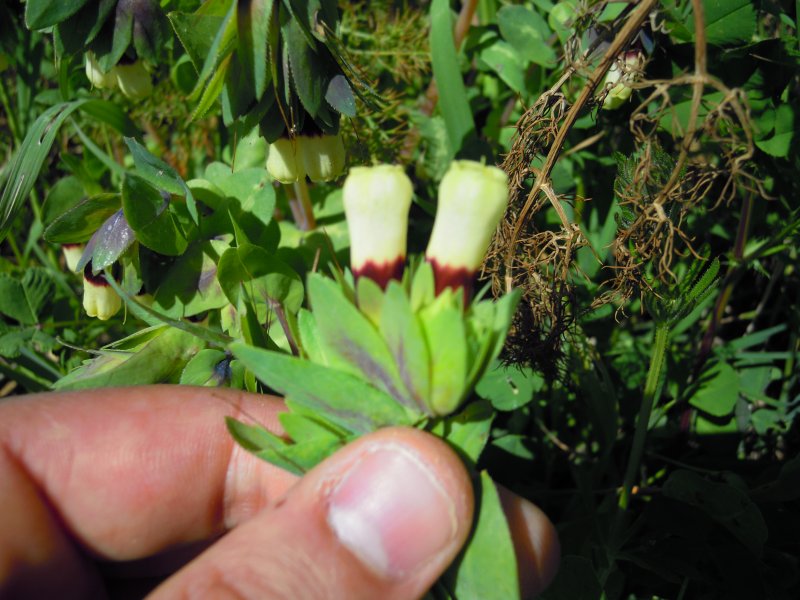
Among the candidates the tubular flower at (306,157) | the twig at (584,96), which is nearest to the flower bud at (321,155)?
the tubular flower at (306,157)

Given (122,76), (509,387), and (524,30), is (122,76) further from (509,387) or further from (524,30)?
(509,387)

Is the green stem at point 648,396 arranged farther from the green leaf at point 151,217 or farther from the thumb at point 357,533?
the green leaf at point 151,217

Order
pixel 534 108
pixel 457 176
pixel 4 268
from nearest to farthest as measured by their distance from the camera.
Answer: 1. pixel 457 176
2. pixel 534 108
3. pixel 4 268

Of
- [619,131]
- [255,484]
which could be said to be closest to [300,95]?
[255,484]

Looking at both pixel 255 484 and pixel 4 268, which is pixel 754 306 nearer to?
pixel 255 484

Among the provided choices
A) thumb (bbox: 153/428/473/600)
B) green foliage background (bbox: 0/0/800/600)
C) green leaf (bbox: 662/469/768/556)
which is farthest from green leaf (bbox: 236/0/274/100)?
green leaf (bbox: 662/469/768/556)

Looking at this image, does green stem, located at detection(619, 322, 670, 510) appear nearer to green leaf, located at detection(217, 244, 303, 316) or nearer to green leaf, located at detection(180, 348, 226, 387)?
green leaf, located at detection(217, 244, 303, 316)

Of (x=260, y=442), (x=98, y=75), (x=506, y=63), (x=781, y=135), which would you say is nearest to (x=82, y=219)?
(x=98, y=75)

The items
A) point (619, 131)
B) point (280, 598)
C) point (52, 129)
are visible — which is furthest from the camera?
point (619, 131)
